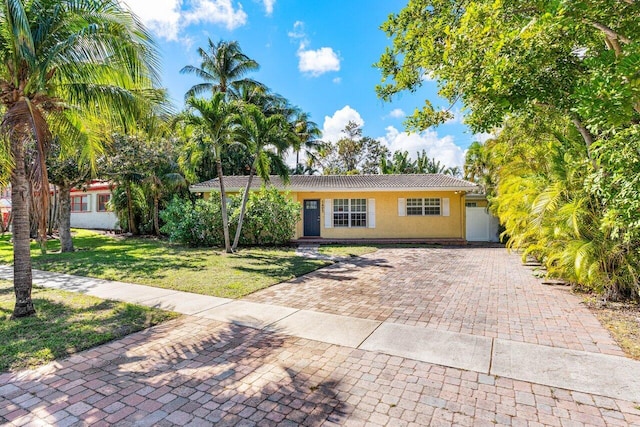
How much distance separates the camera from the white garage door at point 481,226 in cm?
1858

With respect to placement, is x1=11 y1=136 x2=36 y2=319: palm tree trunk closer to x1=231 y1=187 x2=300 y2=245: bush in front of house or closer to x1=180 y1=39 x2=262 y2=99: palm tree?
x1=231 y1=187 x2=300 y2=245: bush in front of house

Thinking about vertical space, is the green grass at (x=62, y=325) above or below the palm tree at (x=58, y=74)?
below

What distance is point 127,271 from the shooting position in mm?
9570

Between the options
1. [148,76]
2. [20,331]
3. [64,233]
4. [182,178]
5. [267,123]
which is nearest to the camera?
[20,331]

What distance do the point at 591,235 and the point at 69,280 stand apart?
467 inches

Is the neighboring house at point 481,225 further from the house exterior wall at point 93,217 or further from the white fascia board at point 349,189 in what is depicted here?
the house exterior wall at point 93,217

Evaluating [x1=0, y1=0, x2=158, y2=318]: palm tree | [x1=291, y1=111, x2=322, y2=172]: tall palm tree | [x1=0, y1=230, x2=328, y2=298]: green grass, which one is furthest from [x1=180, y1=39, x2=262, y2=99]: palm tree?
[x1=0, y1=0, x2=158, y2=318]: palm tree

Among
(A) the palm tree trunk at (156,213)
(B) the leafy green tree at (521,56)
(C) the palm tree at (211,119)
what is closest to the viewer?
(B) the leafy green tree at (521,56)

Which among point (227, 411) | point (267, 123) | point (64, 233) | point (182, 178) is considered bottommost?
point (227, 411)

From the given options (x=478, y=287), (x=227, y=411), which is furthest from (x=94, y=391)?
(x=478, y=287)

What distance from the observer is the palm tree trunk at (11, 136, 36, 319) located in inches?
218

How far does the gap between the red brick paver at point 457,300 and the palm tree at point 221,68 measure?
20.3 meters

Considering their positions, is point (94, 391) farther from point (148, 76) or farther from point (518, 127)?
point (518, 127)

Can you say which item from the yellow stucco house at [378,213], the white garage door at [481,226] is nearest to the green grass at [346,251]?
the yellow stucco house at [378,213]
